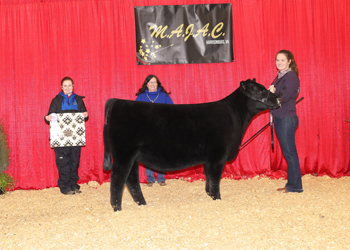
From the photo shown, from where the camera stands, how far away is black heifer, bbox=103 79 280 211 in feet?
11.3

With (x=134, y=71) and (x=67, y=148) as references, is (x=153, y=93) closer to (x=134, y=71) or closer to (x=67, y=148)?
(x=134, y=71)

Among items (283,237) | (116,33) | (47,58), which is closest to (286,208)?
(283,237)

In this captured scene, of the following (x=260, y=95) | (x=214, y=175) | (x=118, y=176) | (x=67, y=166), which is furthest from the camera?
(x=67, y=166)

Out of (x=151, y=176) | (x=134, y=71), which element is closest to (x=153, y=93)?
(x=134, y=71)

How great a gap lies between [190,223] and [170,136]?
0.98 meters

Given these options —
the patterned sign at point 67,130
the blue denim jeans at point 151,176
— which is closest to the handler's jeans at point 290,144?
the blue denim jeans at point 151,176

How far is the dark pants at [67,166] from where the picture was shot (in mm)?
4883

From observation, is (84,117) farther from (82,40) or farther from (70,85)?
(82,40)

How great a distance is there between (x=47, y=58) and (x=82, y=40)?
0.68 metres

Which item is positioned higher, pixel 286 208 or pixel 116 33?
pixel 116 33

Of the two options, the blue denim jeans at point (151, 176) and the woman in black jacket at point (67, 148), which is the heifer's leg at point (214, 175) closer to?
the blue denim jeans at point (151, 176)

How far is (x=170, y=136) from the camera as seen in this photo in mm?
3521

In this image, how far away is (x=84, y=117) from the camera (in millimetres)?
4809

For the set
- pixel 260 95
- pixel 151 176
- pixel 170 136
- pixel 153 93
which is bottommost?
pixel 151 176
